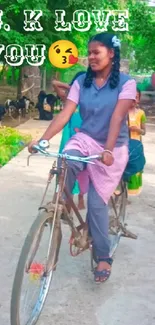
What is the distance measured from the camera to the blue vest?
4215mm

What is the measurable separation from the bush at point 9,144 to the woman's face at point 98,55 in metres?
5.70

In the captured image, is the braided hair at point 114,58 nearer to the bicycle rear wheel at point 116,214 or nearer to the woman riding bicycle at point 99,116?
the woman riding bicycle at point 99,116

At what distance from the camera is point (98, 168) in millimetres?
4281

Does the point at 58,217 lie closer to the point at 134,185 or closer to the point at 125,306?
the point at 125,306

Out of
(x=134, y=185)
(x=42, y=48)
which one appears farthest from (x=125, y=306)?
(x=42, y=48)

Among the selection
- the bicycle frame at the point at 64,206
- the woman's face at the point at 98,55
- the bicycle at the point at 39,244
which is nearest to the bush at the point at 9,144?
the bicycle frame at the point at 64,206

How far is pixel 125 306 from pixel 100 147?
108cm

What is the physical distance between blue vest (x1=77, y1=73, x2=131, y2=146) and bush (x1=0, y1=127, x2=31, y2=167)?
5596 millimetres

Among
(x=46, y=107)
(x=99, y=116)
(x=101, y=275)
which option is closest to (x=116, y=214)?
(x=101, y=275)

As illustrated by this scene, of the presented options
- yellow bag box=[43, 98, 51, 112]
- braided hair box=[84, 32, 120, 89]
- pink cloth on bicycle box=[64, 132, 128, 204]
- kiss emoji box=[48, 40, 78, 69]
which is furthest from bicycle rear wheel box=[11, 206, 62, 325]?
yellow bag box=[43, 98, 51, 112]

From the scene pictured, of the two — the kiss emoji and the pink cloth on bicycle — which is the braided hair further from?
the kiss emoji

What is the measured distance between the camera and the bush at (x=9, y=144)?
33.9ft

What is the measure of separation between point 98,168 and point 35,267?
897 millimetres

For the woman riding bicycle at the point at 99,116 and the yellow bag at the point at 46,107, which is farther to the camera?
the yellow bag at the point at 46,107
